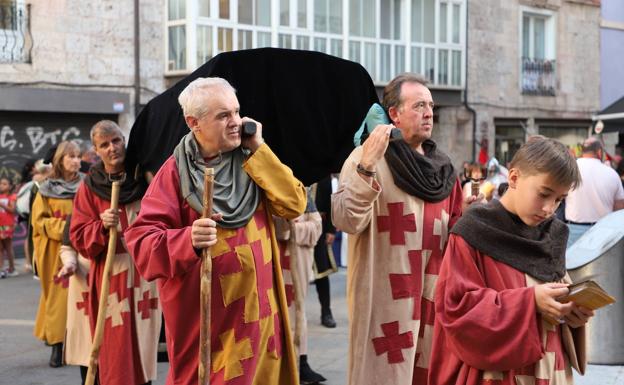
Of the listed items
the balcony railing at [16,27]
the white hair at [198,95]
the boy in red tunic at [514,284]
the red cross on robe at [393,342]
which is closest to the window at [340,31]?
the balcony railing at [16,27]

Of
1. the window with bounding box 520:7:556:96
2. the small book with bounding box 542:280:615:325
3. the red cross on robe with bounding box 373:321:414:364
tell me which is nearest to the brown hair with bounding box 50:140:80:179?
A: the red cross on robe with bounding box 373:321:414:364

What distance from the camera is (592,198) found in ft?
29.4

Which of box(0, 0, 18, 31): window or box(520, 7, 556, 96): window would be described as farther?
box(520, 7, 556, 96): window

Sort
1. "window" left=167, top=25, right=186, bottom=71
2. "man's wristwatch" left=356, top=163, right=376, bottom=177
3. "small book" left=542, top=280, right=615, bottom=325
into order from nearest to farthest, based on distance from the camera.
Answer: "small book" left=542, top=280, right=615, bottom=325 → "man's wristwatch" left=356, top=163, right=376, bottom=177 → "window" left=167, top=25, right=186, bottom=71

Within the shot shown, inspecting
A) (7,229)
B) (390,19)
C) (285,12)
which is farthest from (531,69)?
(7,229)

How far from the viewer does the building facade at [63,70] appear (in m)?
15.7

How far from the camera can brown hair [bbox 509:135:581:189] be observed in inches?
120

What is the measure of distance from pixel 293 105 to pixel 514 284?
1.93m

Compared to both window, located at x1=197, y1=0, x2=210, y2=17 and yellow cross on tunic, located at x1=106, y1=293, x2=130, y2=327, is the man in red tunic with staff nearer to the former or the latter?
yellow cross on tunic, located at x1=106, y1=293, x2=130, y2=327

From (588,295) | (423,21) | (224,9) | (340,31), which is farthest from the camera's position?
(423,21)

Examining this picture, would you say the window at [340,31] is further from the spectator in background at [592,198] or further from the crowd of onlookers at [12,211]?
the spectator in background at [592,198]

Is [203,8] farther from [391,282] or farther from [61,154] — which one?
[391,282]

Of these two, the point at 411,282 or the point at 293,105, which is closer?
the point at 411,282

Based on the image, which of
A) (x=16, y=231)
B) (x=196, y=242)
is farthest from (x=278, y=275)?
(x=16, y=231)
